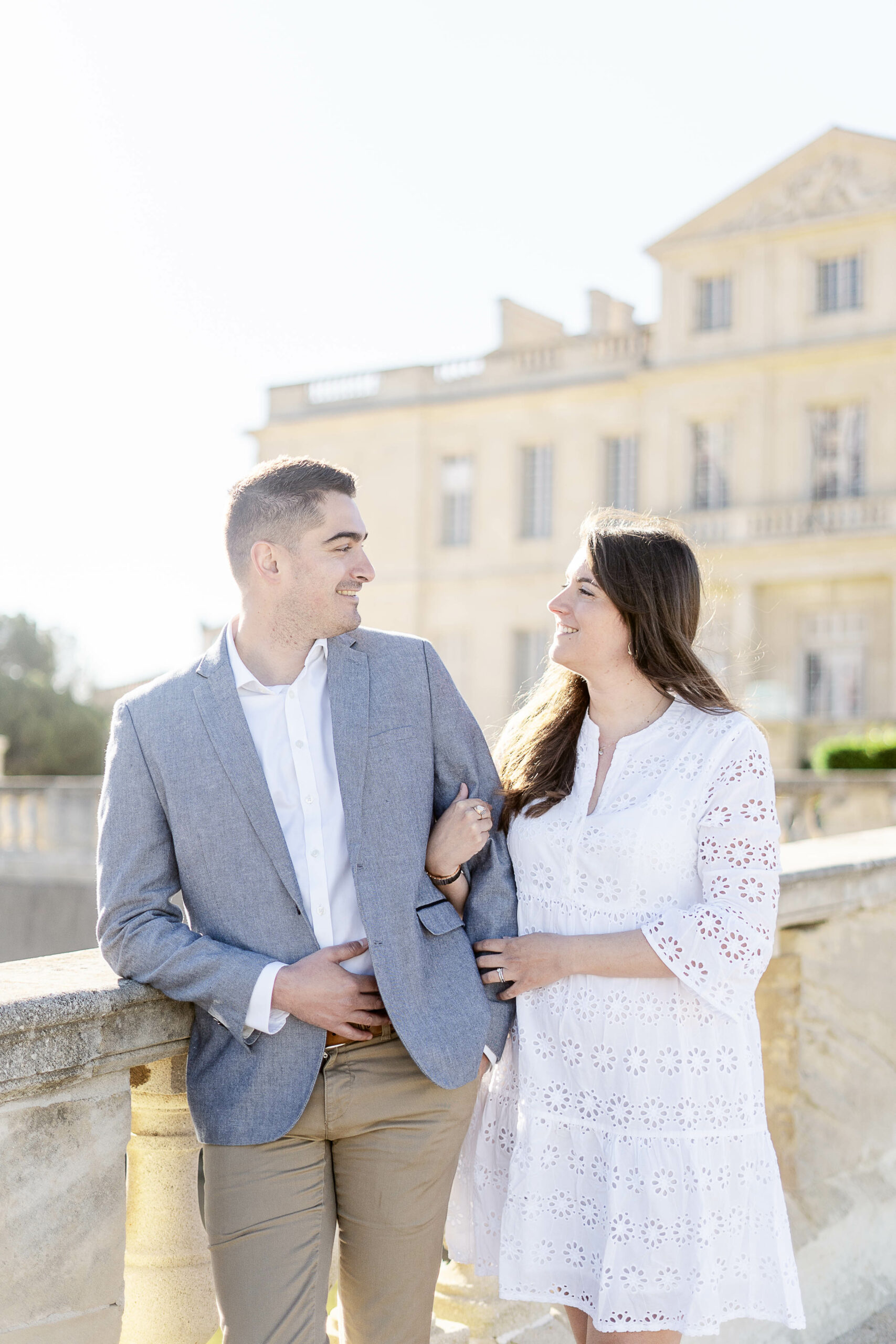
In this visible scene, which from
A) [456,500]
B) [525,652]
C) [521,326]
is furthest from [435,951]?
[521,326]

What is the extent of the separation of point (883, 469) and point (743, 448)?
2563 mm

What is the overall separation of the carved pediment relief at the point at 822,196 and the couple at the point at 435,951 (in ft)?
76.0

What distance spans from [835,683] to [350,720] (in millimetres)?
22265

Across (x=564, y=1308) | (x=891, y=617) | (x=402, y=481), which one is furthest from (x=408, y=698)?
(x=402, y=481)

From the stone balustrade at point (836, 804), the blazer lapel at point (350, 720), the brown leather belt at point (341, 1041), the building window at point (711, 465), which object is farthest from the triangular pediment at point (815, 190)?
the brown leather belt at point (341, 1041)

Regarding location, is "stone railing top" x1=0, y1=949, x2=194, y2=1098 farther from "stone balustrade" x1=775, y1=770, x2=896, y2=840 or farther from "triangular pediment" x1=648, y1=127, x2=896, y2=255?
"triangular pediment" x1=648, y1=127, x2=896, y2=255

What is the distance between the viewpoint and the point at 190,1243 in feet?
7.39

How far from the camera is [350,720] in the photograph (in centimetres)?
217

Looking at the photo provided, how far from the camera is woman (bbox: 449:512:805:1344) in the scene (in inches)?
84.7

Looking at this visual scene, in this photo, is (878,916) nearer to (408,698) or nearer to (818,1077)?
(818,1077)

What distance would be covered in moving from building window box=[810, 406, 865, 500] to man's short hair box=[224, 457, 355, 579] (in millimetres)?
22564

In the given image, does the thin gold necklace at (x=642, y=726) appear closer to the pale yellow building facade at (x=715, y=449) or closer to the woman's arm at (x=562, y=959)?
the woman's arm at (x=562, y=959)

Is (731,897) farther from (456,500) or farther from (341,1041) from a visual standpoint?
(456,500)

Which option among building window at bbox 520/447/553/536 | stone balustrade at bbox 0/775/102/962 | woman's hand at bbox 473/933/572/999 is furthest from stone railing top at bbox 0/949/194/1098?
building window at bbox 520/447/553/536
